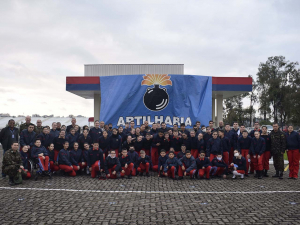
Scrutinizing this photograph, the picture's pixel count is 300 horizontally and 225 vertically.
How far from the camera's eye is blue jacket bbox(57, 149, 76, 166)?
334 inches

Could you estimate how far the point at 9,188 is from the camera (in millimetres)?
6793

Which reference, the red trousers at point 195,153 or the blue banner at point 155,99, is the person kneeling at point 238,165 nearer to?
the red trousers at point 195,153

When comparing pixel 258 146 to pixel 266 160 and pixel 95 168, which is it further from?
pixel 95 168

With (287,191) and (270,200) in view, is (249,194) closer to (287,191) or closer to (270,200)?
(270,200)

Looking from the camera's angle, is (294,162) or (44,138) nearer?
(294,162)

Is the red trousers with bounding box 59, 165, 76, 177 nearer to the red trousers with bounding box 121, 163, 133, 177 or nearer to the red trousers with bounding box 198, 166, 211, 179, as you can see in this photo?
the red trousers with bounding box 121, 163, 133, 177

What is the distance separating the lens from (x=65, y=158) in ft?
27.9

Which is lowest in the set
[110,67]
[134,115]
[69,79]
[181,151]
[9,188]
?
[9,188]

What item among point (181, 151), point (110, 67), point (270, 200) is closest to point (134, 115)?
point (181, 151)

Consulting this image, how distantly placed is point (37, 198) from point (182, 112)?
714cm

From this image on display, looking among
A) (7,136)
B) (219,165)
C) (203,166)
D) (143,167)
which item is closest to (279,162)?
(219,165)

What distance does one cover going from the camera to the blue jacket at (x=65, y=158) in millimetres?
8495

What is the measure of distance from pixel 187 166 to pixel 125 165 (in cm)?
197

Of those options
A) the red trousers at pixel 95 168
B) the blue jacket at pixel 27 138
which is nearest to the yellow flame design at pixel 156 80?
the red trousers at pixel 95 168
